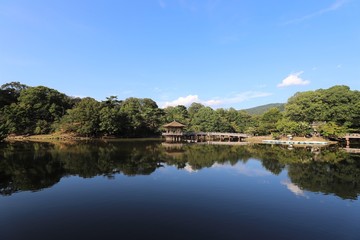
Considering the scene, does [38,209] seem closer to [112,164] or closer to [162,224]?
[162,224]

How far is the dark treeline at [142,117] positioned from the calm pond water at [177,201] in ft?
86.0

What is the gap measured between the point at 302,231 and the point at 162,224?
522 cm

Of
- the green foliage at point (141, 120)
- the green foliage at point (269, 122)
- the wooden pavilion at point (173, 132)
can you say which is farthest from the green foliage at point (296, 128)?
the green foliage at point (141, 120)

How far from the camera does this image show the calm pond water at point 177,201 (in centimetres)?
925

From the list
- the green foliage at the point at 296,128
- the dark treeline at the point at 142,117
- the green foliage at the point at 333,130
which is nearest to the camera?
the green foliage at the point at 333,130

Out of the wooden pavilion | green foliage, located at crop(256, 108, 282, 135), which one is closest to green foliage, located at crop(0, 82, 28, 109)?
the wooden pavilion

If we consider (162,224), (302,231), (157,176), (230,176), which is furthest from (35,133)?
(302,231)

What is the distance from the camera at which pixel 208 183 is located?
54.7ft

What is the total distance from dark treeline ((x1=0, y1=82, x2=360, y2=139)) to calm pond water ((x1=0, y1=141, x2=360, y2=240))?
2620cm

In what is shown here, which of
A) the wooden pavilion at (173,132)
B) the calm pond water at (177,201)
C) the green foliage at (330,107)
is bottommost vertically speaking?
the calm pond water at (177,201)

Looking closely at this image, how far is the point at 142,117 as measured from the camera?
6100 centimetres

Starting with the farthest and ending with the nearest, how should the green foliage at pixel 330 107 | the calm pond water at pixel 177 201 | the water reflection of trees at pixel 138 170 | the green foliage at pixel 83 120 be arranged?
the green foliage at pixel 83 120 < the green foliage at pixel 330 107 < the water reflection of trees at pixel 138 170 < the calm pond water at pixel 177 201

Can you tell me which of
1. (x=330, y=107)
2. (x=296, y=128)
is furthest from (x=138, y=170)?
(x=330, y=107)

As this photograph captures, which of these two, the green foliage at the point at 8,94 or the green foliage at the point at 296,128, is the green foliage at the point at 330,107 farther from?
the green foliage at the point at 8,94
